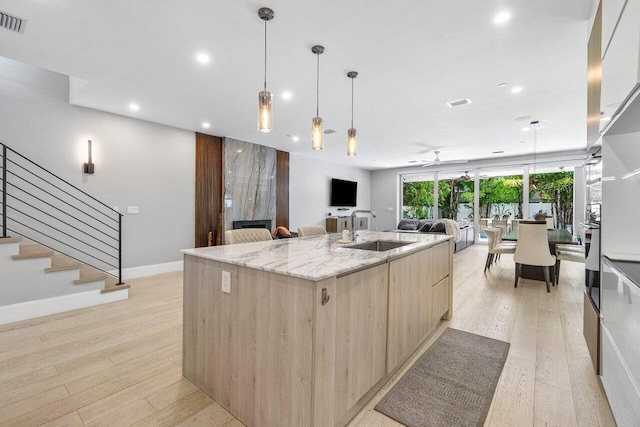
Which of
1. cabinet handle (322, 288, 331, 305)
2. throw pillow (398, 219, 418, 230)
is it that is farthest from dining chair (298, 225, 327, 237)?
throw pillow (398, 219, 418, 230)

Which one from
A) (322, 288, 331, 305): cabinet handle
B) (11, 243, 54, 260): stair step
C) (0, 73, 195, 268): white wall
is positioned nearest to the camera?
(322, 288, 331, 305): cabinet handle

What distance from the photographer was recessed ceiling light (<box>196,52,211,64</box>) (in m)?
2.81

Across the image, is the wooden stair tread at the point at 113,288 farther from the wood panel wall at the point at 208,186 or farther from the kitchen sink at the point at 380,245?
the kitchen sink at the point at 380,245

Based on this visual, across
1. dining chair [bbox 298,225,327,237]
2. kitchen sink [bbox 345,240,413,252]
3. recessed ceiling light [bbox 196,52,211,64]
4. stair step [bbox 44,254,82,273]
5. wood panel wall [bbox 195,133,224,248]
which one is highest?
recessed ceiling light [bbox 196,52,211,64]

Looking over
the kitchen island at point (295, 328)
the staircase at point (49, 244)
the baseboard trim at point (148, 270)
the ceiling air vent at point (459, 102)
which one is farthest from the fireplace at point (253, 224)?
the ceiling air vent at point (459, 102)

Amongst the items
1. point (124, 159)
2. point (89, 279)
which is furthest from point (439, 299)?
point (124, 159)

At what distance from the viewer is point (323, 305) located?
4.31ft

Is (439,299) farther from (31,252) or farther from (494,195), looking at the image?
(494,195)

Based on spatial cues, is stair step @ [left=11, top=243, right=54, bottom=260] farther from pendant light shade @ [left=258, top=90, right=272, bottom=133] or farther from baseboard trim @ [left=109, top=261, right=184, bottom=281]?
pendant light shade @ [left=258, top=90, right=272, bottom=133]

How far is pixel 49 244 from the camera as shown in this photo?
157 inches

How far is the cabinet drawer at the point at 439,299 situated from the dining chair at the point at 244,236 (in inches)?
68.0

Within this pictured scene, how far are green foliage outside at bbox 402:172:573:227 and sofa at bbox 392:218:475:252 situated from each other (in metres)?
1.15

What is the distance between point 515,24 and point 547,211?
7.70 m

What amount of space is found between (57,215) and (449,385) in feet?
17.4
